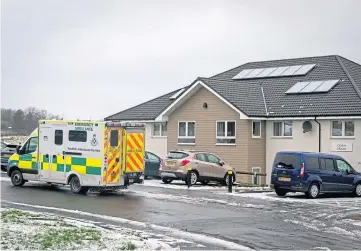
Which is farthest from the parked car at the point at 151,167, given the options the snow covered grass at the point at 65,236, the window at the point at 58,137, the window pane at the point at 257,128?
the snow covered grass at the point at 65,236

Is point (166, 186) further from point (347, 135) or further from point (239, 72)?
point (239, 72)

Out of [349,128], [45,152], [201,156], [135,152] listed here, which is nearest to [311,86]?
[349,128]

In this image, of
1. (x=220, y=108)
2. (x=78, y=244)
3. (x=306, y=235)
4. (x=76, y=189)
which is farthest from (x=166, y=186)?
(x=78, y=244)

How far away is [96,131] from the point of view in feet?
69.9

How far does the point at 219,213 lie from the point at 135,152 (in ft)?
21.4

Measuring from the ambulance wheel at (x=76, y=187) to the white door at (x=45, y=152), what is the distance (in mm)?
1329

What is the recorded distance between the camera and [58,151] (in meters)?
22.4

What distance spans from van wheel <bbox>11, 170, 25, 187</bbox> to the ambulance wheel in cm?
299

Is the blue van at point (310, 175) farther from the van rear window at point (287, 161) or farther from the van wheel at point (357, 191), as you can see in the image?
the van wheel at point (357, 191)

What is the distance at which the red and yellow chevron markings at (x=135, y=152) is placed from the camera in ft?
73.3

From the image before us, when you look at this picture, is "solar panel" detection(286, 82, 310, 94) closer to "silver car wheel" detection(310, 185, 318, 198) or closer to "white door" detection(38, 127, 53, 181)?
"silver car wheel" detection(310, 185, 318, 198)

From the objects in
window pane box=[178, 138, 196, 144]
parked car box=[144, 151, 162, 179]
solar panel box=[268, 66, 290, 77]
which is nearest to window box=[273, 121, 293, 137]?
window pane box=[178, 138, 196, 144]

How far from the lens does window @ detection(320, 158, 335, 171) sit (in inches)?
927

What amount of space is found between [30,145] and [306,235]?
13.4 m
